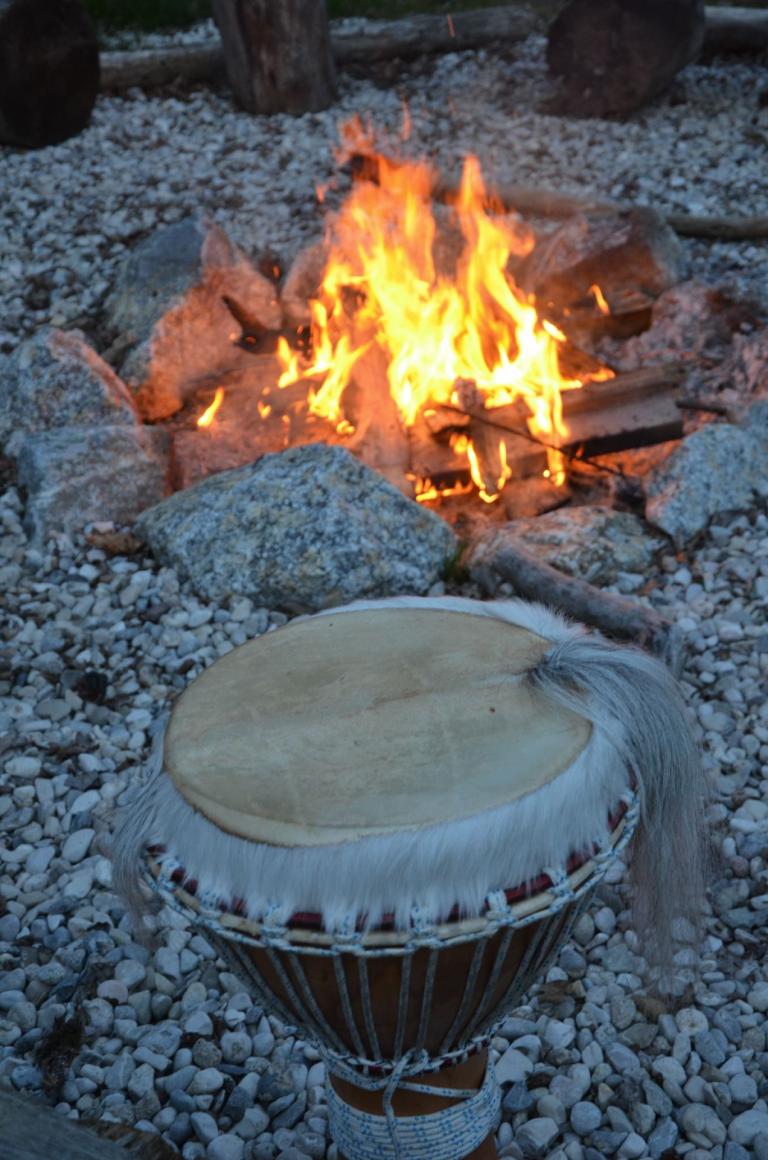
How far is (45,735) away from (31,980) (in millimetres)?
804

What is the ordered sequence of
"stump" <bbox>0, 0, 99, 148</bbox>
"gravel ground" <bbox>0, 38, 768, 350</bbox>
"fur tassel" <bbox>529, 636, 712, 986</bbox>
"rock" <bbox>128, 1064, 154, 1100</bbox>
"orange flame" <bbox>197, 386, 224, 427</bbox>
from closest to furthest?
"fur tassel" <bbox>529, 636, 712, 986</bbox>
"rock" <bbox>128, 1064, 154, 1100</bbox>
"orange flame" <bbox>197, 386, 224, 427</bbox>
"gravel ground" <bbox>0, 38, 768, 350</bbox>
"stump" <bbox>0, 0, 99, 148</bbox>

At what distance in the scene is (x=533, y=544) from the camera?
12.3ft

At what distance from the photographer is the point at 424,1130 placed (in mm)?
1984

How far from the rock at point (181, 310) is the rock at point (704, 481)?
1828 mm

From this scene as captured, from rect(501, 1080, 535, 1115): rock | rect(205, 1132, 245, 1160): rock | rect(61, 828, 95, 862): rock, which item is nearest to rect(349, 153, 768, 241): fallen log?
rect(61, 828, 95, 862): rock

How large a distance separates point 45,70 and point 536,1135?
550 cm

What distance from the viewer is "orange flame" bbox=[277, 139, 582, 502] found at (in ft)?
14.4

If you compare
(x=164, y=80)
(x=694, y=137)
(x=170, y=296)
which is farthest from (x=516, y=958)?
(x=164, y=80)

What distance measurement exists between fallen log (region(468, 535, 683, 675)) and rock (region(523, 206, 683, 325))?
1639 mm

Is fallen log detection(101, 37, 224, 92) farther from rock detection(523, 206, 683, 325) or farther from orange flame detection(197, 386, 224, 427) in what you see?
orange flame detection(197, 386, 224, 427)

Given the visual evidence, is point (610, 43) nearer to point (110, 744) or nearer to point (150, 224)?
point (150, 224)

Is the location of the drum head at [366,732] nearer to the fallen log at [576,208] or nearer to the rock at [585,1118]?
the rock at [585,1118]

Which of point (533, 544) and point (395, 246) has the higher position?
point (395, 246)

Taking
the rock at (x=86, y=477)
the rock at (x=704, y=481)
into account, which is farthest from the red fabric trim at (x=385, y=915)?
the rock at (x=86, y=477)
